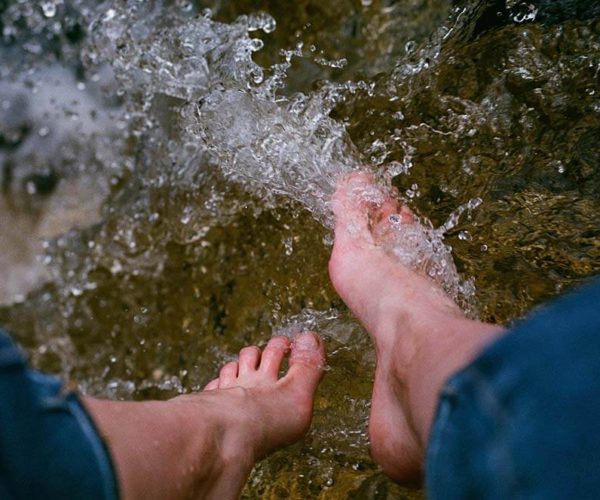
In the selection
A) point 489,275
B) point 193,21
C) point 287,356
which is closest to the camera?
point 489,275

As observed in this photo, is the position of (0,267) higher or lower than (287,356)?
higher

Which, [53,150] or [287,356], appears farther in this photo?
[53,150]

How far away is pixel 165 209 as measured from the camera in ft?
6.31

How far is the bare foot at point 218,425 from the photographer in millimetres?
1008

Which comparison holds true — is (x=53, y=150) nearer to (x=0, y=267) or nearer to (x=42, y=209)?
(x=42, y=209)

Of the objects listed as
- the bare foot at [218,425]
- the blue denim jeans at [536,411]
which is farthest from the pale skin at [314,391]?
the blue denim jeans at [536,411]

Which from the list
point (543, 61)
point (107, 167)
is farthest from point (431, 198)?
point (107, 167)

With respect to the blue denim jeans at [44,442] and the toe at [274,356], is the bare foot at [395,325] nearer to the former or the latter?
the toe at [274,356]

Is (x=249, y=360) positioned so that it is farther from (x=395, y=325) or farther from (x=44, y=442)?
(x=44, y=442)

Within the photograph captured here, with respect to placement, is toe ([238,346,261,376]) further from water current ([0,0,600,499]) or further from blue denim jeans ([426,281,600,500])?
blue denim jeans ([426,281,600,500])

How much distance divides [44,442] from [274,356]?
0.70m

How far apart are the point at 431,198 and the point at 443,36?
0.35 metres

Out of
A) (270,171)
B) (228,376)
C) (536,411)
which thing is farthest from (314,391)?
(536,411)

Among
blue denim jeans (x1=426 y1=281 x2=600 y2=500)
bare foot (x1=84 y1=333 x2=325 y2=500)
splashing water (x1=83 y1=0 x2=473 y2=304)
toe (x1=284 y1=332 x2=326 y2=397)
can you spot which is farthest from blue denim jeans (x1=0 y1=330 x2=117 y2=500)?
splashing water (x1=83 y1=0 x2=473 y2=304)
